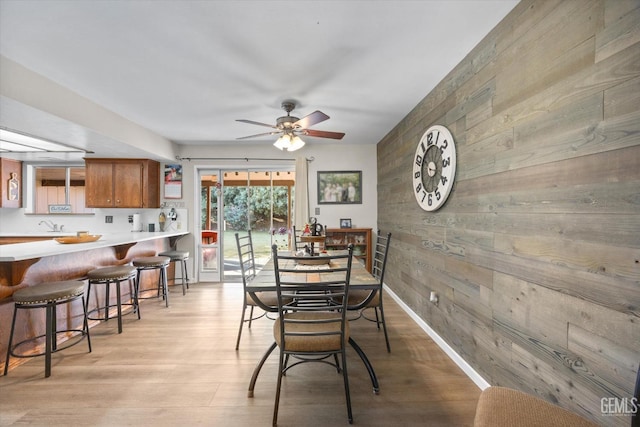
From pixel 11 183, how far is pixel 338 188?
5.54 m

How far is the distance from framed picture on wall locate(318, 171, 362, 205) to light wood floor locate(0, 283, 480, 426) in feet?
8.31

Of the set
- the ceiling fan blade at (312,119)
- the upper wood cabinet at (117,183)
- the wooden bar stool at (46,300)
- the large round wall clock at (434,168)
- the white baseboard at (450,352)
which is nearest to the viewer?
the white baseboard at (450,352)

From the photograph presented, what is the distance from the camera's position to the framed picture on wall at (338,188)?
4.96 meters

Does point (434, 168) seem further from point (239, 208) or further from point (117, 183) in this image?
point (117, 183)

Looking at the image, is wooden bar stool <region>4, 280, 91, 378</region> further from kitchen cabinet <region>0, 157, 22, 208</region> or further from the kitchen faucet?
kitchen cabinet <region>0, 157, 22, 208</region>

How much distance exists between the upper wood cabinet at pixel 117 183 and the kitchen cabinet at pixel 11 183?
141cm

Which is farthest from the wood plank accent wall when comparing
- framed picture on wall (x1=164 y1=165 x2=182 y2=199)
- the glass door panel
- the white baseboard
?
framed picture on wall (x1=164 y1=165 x2=182 y2=199)

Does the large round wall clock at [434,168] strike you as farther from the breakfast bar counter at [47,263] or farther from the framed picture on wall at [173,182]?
the framed picture on wall at [173,182]

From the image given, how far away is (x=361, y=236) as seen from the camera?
16.1 feet

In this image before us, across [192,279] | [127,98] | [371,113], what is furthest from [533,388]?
[192,279]

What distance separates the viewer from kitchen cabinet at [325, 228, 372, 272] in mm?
4820

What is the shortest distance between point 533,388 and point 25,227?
709 centimetres

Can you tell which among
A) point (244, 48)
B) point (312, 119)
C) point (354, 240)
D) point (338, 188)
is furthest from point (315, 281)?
point (338, 188)

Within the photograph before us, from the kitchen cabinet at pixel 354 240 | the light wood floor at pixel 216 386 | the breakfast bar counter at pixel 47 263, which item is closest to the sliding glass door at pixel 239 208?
the kitchen cabinet at pixel 354 240
